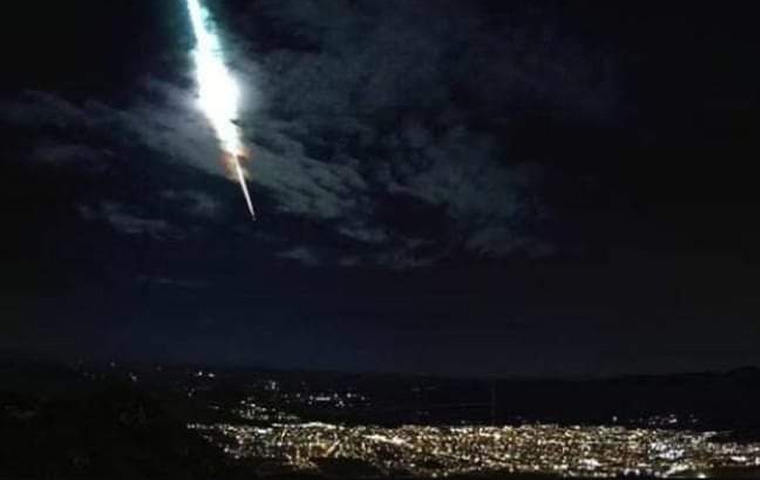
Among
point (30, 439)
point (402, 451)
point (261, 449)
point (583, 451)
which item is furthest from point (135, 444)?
point (583, 451)

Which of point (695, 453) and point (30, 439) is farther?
point (695, 453)

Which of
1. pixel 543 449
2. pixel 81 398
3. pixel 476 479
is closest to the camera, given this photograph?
pixel 81 398

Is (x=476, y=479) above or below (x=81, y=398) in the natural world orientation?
below

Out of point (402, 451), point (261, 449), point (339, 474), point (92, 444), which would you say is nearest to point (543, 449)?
point (402, 451)

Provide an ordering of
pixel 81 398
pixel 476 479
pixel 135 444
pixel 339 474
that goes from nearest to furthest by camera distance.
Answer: pixel 135 444 → pixel 81 398 → pixel 476 479 → pixel 339 474

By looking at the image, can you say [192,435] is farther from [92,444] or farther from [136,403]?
[92,444]

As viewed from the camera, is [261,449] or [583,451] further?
[583,451]

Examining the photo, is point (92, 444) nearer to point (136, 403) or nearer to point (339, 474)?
point (136, 403)

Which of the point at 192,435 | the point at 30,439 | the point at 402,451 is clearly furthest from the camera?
the point at 402,451

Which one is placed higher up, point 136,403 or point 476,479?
point 136,403
